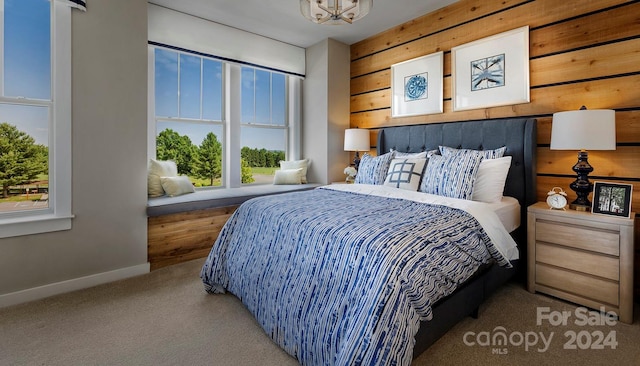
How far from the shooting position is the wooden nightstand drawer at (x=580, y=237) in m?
1.93

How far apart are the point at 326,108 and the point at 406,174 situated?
71.9 inches

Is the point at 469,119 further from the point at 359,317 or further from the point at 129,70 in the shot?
the point at 129,70

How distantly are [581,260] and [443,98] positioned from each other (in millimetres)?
1956

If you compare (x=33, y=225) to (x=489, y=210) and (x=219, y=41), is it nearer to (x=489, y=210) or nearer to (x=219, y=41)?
(x=219, y=41)

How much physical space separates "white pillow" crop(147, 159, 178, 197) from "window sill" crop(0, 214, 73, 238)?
0.79m

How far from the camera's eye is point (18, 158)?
2.27 metres

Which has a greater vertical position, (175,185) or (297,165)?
(297,165)

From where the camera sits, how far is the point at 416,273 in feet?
4.28

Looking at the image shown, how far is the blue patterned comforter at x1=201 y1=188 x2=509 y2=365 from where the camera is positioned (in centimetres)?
121

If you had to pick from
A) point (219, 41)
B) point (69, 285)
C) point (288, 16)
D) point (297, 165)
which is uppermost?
point (288, 16)

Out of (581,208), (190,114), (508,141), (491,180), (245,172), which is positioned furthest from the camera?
(245,172)

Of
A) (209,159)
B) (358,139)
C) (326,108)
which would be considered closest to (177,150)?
(209,159)

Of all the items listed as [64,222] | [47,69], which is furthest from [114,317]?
[47,69]

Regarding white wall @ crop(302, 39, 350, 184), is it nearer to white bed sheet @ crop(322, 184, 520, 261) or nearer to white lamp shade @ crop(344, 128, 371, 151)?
white lamp shade @ crop(344, 128, 371, 151)
